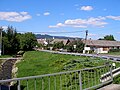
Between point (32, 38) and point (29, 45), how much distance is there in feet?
8.27

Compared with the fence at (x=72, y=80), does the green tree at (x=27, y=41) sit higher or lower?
higher

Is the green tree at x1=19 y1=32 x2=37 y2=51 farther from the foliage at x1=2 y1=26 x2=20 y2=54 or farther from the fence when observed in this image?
the fence

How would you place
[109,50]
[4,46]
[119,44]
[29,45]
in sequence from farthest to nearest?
[119,44], [109,50], [29,45], [4,46]

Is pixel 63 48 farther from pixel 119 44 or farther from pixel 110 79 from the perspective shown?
pixel 110 79

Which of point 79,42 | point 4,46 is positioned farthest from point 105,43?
point 4,46

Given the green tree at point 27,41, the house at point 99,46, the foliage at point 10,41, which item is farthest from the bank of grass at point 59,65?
the house at point 99,46

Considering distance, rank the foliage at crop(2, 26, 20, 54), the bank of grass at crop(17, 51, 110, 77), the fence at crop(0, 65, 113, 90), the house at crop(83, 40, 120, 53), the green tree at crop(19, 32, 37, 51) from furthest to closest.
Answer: the house at crop(83, 40, 120, 53), the green tree at crop(19, 32, 37, 51), the foliage at crop(2, 26, 20, 54), the bank of grass at crop(17, 51, 110, 77), the fence at crop(0, 65, 113, 90)

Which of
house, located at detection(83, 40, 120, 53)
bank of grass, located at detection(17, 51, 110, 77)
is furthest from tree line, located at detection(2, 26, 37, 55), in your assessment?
bank of grass, located at detection(17, 51, 110, 77)

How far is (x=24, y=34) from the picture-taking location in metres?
96.8

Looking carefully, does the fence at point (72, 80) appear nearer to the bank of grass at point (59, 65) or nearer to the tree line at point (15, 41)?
the bank of grass at point (59, 65)

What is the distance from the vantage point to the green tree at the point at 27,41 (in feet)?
299

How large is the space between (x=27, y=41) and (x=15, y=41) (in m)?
7.59

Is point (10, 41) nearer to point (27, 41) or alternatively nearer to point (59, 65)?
point (27, 41)

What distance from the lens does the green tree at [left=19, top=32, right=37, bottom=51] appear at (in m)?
91.3
